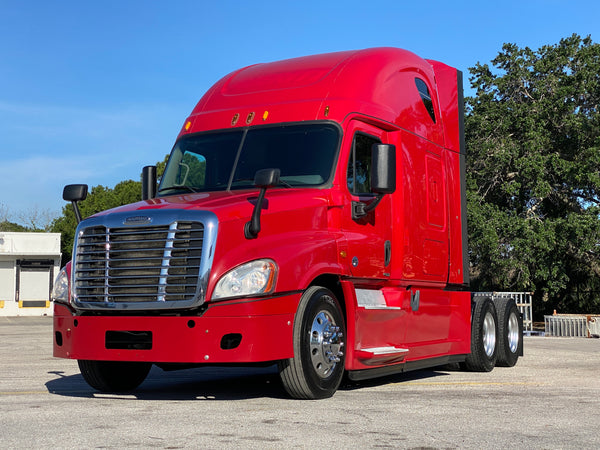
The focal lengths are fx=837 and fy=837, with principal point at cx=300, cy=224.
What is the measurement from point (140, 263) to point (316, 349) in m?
1.86

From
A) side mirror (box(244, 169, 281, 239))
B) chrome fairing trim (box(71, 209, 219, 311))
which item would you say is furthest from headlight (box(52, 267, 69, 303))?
side mirror (box(244, 169, 281, 239))

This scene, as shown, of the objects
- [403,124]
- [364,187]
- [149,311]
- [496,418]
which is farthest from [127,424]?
[403,124]

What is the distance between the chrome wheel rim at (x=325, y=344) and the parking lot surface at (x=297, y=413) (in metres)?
0.33

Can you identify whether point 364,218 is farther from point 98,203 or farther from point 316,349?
point 98,203

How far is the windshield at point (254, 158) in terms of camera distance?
866cm

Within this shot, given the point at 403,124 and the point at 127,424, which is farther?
the point at 403,124

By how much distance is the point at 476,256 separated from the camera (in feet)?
109

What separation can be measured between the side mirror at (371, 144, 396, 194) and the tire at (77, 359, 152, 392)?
3310 mm

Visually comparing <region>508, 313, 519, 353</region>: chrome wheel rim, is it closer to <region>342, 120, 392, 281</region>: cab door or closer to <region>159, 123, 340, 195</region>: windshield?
<region>342, 120, 392, 281</region>: cab door

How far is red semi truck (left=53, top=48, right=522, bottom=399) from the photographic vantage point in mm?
7461

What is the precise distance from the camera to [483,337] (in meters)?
12.3

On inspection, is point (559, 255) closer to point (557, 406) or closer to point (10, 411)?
point (557, 406)

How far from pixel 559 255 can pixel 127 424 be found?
29.4m

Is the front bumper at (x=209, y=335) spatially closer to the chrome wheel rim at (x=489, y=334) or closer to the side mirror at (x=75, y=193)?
the side mirror at (x=75, y=193)
